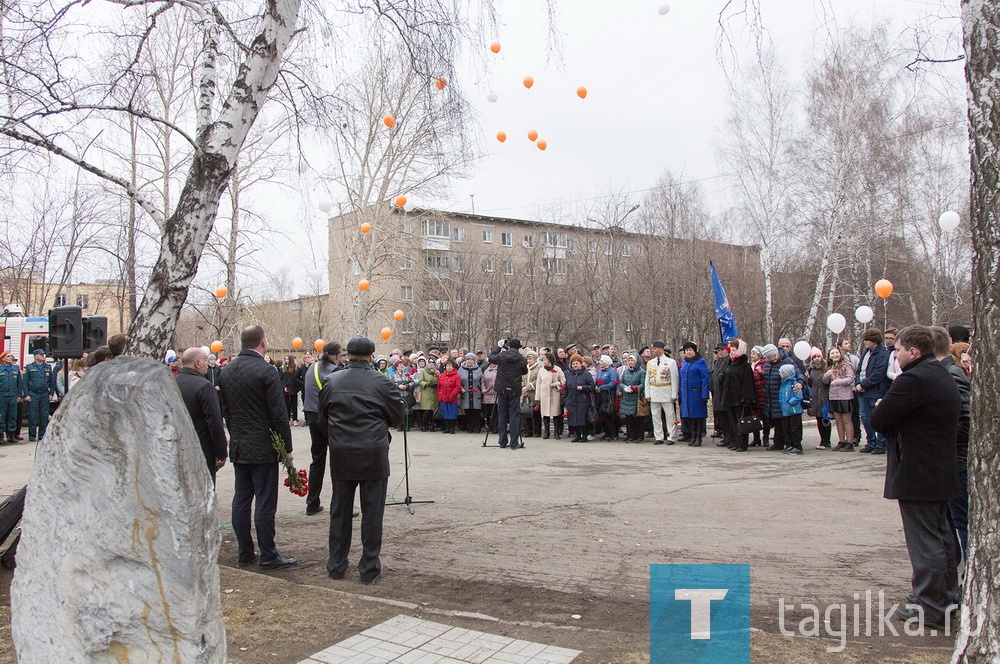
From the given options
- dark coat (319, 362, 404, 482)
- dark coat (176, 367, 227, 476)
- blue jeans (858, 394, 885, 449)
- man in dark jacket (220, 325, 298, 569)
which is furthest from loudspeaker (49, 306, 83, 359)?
blue jeans (858, 394, 885, 449)

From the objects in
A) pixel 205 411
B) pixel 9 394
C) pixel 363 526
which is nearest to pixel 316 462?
pixel 205 411

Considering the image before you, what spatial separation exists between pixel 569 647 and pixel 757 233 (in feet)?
87.4

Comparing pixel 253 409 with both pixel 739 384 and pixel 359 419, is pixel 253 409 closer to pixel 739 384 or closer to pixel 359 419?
pixel 359 419

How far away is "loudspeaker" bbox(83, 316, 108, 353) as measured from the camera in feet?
31.3

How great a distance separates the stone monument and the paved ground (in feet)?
6.51

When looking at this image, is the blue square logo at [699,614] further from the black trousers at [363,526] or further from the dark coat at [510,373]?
the dark coat at [510,373]

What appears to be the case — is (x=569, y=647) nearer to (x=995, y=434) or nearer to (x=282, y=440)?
(x=995, y=434)

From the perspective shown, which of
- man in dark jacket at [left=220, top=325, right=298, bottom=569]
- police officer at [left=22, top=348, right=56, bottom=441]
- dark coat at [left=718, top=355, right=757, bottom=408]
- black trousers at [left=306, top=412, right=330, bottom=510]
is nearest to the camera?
man in dark jacket at [left=220, top=325, right=298, bottom=569]

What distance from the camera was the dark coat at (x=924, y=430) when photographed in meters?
4.64

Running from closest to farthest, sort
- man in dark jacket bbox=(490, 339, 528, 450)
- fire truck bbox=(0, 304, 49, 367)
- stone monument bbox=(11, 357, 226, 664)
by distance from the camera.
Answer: stone monument bbox=(11, 357, 226, 664) < man in dark jacket bbox=(490, 339, 528, 450) < fire truck bbox=(0, 304, 49, 367)

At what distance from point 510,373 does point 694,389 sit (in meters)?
3.63

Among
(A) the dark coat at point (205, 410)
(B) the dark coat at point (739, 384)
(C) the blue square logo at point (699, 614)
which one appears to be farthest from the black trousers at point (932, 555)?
(B) the dark coat at point (739, 384)

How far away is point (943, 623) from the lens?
445 centimetres

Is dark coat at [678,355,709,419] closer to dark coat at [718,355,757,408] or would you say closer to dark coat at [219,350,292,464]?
dark coat at [718,355,757,408]
